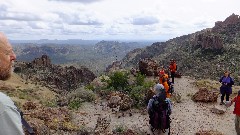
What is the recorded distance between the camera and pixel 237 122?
38.0ft

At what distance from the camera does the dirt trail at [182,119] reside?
13.8 metres

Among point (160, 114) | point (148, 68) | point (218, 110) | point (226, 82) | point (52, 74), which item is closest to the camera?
point (160, 114)

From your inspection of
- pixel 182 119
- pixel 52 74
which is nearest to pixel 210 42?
pixel 52 74

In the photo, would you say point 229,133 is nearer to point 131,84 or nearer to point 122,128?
point 122,128

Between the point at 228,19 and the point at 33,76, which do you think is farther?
the point at 228,19

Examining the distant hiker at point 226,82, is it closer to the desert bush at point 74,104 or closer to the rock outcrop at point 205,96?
the rock outcrop at point 205,96

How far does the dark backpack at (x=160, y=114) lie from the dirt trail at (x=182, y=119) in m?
4.19

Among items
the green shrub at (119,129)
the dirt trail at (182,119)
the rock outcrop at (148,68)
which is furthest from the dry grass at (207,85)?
the green shrub at (119,129)

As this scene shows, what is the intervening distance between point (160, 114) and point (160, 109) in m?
0.21

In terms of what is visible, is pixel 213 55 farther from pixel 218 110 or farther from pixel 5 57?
pixel 5 57

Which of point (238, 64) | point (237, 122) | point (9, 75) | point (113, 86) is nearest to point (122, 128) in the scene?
point (237, 122)

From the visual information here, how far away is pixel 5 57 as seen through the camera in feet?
7.46

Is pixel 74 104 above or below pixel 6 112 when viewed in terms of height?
below

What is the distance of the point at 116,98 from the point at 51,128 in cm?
545
